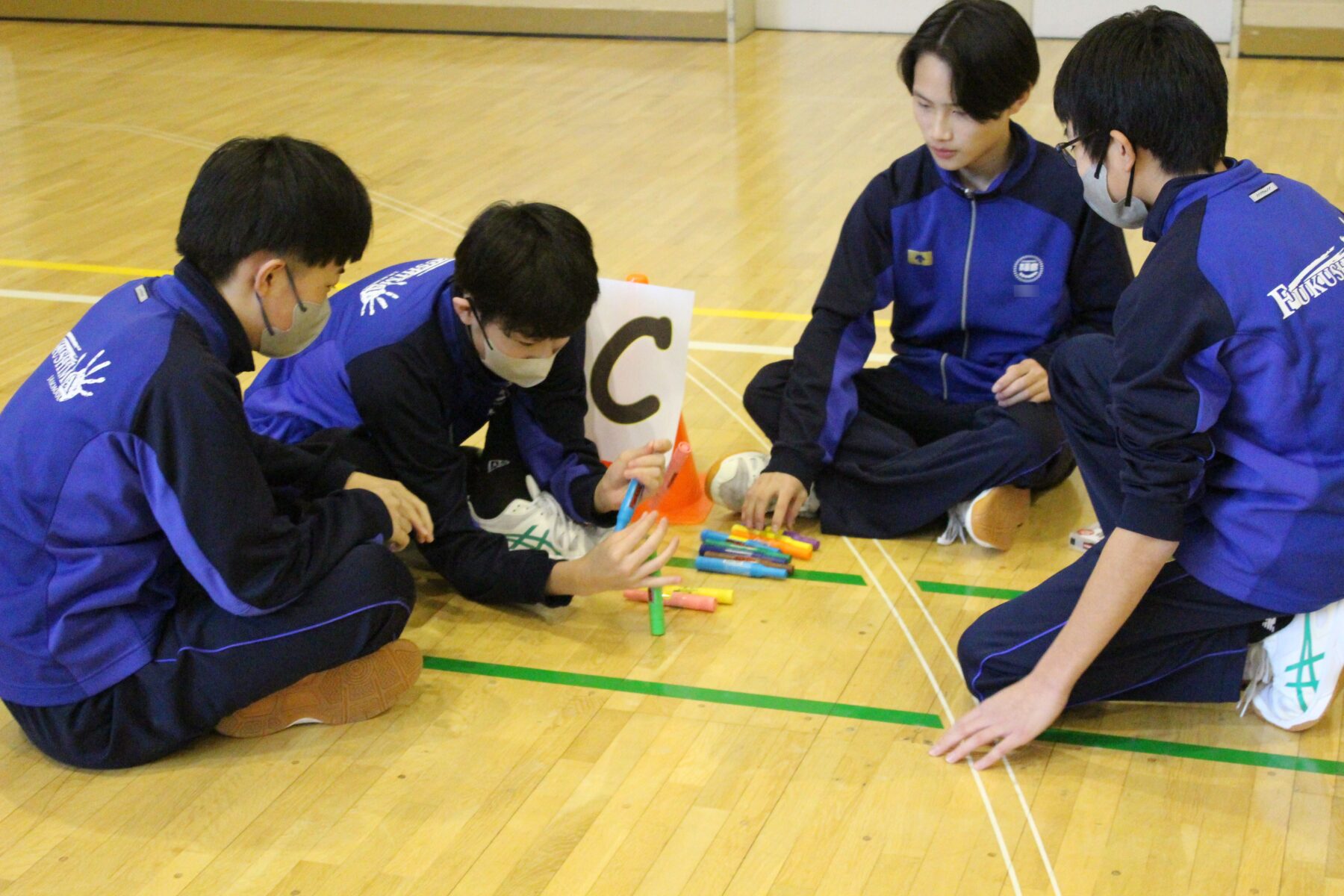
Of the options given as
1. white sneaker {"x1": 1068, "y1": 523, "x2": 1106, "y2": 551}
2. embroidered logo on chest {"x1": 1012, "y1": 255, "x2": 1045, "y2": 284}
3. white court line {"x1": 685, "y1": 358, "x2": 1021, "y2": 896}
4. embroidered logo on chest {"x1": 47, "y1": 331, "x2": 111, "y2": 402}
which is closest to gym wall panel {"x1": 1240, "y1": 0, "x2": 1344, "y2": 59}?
white court line {"x1": 685, "y1": 358, "x2": 1021, "y2": 896}

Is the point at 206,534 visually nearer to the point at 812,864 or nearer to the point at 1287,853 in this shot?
the point at 812,864

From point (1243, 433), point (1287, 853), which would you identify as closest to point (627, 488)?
point (1243, 433)

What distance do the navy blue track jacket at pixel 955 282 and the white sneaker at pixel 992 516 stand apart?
8.7 inches

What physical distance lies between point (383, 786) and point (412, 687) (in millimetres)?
235

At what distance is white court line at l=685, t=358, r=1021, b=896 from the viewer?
5.45ft

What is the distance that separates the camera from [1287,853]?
1654mm

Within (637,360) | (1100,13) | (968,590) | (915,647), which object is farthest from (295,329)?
(1100,13)

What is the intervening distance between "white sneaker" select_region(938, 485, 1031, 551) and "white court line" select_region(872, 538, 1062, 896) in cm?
13

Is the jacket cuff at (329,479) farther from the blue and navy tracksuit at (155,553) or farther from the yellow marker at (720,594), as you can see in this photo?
the yellow marker at (720,594)

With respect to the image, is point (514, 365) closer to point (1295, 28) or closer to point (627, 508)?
point (627, 508)

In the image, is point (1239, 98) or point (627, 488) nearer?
point (627, 488)

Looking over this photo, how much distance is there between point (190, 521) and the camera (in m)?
1.73

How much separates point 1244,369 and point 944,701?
2.00ft

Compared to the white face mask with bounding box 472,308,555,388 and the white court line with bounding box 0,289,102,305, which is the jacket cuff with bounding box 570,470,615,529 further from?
the white court line with bounding box 0,289,102,305
